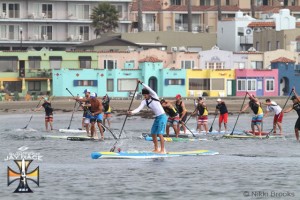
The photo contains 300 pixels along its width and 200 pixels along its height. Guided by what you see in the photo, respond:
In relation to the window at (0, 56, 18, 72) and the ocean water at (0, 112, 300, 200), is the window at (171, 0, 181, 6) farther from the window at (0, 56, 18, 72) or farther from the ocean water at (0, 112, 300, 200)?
the ocean water at (0, 112, 300, 200)

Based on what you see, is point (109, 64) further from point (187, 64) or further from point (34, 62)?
point (187, 64)

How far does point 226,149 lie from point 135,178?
11.4m

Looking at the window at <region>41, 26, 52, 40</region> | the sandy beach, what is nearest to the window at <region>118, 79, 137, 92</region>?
the sandy beach

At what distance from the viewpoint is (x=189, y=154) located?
35625 millimetres

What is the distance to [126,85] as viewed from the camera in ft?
317

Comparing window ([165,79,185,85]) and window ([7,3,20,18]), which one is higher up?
window ([7,3,20,18])

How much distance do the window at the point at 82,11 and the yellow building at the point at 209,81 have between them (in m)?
23.0

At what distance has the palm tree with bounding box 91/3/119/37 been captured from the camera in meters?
114

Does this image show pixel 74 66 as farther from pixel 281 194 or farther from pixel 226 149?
pixel 281 194

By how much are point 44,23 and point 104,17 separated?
6.65 metres

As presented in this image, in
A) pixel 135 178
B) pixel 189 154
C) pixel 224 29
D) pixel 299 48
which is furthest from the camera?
pixel 224 29

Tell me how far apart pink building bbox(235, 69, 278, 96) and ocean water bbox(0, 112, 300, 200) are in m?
54.1

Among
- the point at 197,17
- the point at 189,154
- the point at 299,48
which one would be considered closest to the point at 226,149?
the point at 189,154

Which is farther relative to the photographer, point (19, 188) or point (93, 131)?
point (93, 131)
